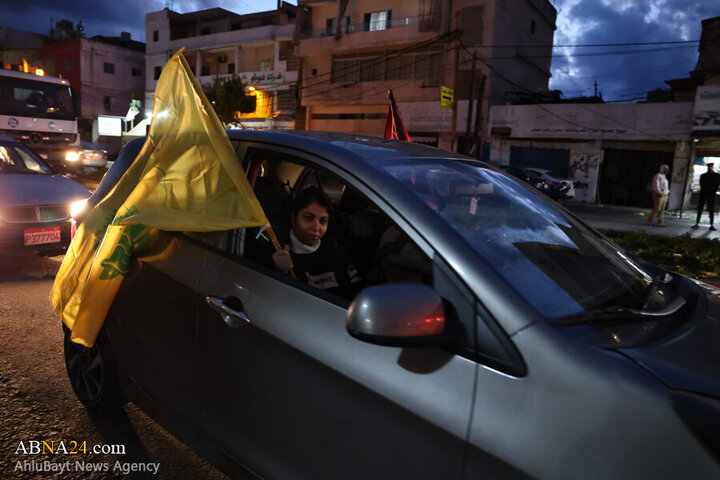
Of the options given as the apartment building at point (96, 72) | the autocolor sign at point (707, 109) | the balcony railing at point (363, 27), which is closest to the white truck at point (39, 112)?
the balcony railing at point (363, 27)

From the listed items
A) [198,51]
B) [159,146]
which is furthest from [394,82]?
[159,146]

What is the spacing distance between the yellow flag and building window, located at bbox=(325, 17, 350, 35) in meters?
35.4

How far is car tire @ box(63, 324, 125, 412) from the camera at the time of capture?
2707 mm

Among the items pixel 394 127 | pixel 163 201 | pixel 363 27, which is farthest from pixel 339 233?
pixel 363 27

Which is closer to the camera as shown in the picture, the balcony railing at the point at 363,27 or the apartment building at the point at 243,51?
the balcony railing at the point at 363,27

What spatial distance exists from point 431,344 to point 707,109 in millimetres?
25192

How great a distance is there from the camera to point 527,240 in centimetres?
186

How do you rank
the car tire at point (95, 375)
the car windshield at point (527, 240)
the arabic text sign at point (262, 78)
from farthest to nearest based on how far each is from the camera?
the arabic text sign at point (262, 78)
the car tire at point (95, 375)
the car windshield at point (527, 240)

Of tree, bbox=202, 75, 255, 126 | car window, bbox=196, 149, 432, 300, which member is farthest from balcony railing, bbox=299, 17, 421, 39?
car window, bbox=196, 149, 432, 300

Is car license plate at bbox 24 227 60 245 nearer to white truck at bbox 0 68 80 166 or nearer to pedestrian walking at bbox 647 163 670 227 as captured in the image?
white truck at bbox 0 68 80 166

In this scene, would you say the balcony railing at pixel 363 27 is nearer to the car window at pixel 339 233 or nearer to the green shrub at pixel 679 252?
the green shrub at pixel 679 252

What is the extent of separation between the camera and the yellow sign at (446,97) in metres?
22.0

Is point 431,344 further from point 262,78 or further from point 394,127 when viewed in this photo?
point 262,78

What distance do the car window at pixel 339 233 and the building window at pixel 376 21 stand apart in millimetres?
33692
